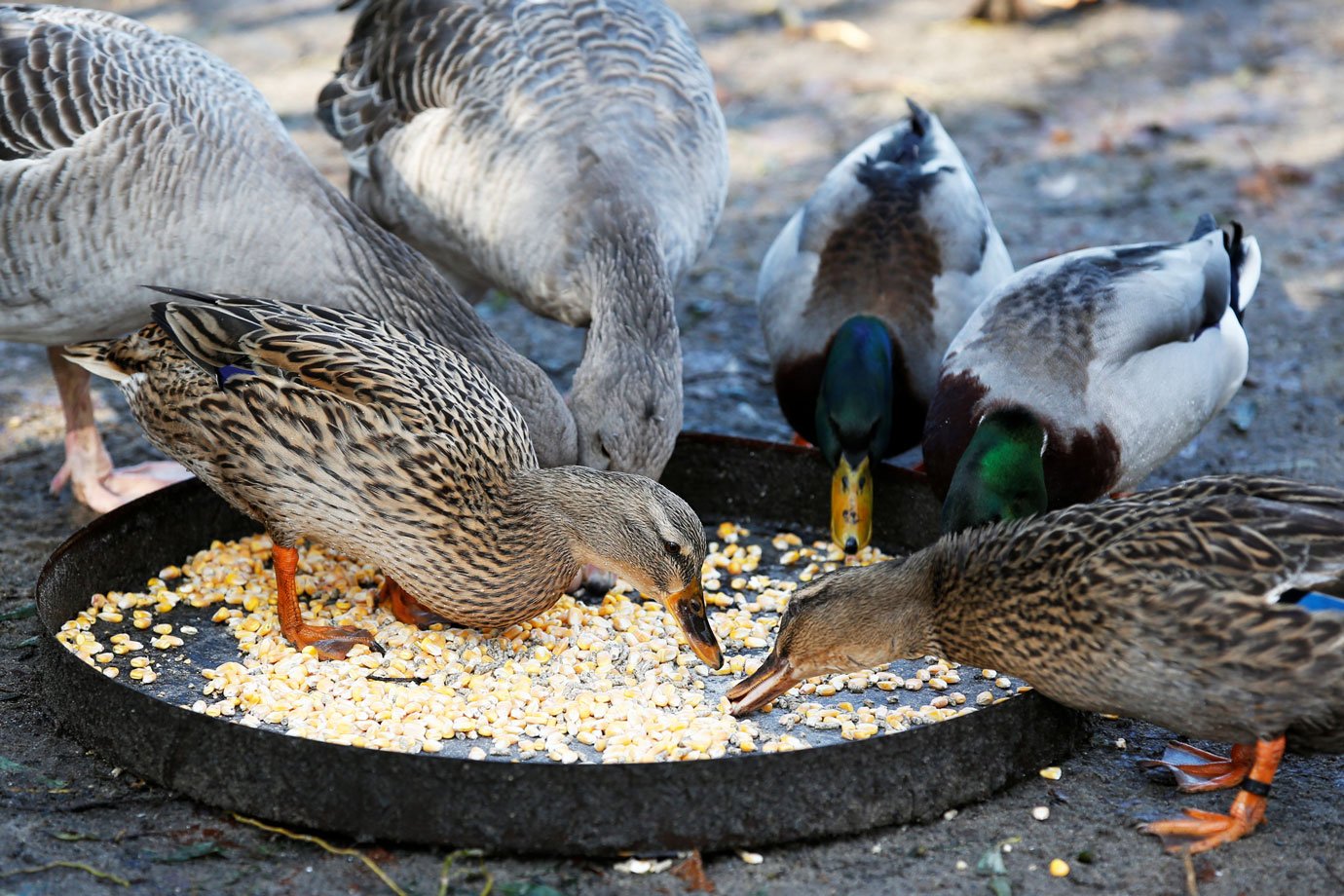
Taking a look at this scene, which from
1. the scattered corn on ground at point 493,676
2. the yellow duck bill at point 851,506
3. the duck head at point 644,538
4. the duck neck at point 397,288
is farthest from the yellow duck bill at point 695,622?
the duck neck at point 397,288

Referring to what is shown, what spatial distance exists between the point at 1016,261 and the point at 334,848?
212 inches

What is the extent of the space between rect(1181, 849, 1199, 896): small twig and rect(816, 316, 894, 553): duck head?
179 centimetres

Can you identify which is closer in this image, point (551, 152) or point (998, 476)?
point (998, 476)

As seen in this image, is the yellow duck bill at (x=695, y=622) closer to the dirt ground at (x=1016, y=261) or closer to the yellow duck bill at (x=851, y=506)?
the dirt ground at (x=1016, y=261)

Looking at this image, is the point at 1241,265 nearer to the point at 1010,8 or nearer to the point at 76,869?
the point at 76,869

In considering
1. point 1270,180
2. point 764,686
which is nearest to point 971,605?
point 764,686

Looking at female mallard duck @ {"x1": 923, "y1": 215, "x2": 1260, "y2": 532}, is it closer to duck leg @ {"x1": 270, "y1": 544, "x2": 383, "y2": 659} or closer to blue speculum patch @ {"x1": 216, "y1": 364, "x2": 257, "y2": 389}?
duck leg @ {"x1": 270, "y1": 544, "x2": 383, "y2": 659}

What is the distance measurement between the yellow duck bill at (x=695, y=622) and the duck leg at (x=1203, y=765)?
123 centimetres

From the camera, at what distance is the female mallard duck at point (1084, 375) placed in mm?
5191

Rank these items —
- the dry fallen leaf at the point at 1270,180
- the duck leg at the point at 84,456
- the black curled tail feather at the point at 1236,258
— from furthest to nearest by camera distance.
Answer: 1. the dry fallen leaf at the point at 1270,180
2. the black curled tail feather at the point at 1236,258
3. the duck leg at the point at 84,456

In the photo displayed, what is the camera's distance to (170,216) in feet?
17.2

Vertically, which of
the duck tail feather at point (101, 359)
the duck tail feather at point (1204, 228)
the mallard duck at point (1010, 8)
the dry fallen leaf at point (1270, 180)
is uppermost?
the duck tail feather at point (101, 359)

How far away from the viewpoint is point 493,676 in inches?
177

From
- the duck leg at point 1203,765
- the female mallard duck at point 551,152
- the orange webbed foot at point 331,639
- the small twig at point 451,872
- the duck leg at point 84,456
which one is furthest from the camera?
the duck leg at point 84,456
